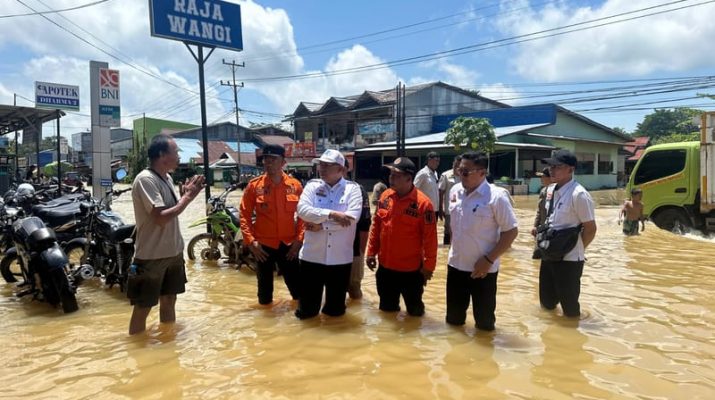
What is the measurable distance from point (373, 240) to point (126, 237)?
9.51 ft

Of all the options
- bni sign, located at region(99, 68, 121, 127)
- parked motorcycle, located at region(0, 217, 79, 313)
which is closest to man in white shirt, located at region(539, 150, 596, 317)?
parked motorcycle, located at region(0, 217, 79, 313)

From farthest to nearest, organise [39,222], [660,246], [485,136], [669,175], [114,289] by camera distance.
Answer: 1. [485,136]
2. [669,175]
3. [660,246]
4. [114,289]
5. [39,222]

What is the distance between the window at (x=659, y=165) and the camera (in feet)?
33.0

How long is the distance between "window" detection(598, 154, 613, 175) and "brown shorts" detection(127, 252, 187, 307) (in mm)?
34483

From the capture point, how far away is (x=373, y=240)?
4379 mm

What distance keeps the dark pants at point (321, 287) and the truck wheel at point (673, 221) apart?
885 centimetres

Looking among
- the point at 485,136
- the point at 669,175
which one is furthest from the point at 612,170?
the point at 669,175

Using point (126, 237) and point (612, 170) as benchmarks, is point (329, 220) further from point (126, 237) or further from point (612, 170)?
point (612, 170)

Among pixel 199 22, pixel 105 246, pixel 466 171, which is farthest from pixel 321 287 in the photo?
pixel 199 22

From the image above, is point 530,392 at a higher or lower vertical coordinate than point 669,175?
lower

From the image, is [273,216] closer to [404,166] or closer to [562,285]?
[404,166]

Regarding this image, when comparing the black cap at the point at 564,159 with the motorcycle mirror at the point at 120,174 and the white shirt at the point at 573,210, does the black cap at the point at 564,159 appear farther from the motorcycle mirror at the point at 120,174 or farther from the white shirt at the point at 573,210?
→ the motorcycle mirror at the point at 120,174

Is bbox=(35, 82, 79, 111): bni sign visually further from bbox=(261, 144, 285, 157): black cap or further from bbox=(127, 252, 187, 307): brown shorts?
bbox=(127, 252, 187, 307): brown shorts

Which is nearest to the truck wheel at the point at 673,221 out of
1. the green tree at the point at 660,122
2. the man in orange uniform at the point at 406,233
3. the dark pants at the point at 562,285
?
the dark pants at the point at 562,285
